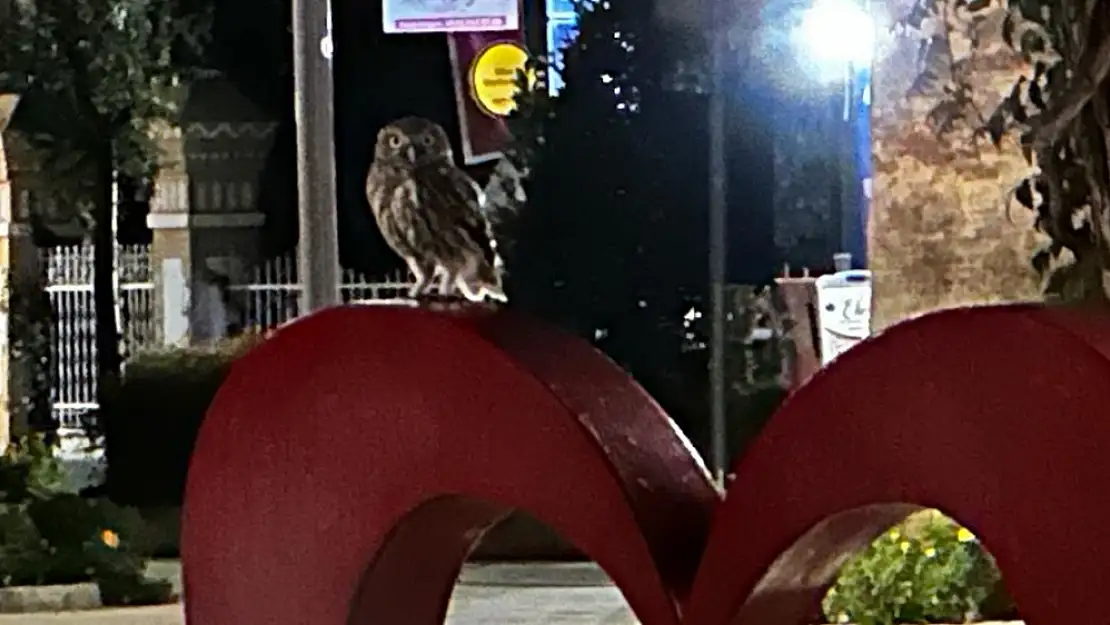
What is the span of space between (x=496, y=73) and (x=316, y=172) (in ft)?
11.5

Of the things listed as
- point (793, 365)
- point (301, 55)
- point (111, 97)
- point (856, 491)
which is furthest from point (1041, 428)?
point (111, 97)

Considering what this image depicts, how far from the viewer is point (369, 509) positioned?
4.80 ft

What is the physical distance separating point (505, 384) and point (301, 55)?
2.54 meters

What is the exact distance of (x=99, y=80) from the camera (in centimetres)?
680

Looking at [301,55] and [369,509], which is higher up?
[301,55]

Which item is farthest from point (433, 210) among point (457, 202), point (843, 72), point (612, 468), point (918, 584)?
point (843, 72)

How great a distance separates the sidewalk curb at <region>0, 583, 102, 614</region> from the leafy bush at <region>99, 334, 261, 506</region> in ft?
8.03

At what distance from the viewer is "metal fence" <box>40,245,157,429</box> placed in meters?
7.30

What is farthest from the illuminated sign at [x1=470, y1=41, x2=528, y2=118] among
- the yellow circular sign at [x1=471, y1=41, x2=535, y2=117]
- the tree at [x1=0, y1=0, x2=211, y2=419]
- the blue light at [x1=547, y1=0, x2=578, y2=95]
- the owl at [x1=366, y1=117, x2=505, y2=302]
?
the owl at [x1=366, y1=117, x2=505, y2=302]

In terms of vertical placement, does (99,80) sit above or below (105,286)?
above

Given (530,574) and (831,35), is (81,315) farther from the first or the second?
(831,35)

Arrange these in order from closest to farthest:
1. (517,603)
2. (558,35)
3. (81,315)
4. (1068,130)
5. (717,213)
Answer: (1068,130)
(517,603)
(717,213)
(558,35)
(81,315)

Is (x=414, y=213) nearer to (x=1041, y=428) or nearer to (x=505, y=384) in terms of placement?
(x=505, y=384)

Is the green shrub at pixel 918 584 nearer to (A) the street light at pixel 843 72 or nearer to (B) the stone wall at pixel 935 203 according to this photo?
(B) the stone wall at pixel 935 203
